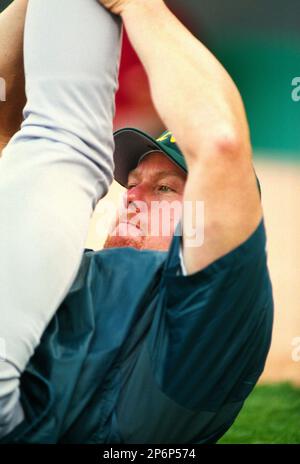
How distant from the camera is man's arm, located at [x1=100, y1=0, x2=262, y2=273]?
0.64 m

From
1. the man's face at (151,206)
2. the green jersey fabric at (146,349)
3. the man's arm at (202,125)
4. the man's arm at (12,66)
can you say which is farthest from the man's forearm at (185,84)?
the man's face at (151,206)

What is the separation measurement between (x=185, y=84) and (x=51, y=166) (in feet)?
0.53

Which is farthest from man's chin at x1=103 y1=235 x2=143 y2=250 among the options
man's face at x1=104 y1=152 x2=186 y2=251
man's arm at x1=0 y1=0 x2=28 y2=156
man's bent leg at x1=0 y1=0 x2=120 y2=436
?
man's bent leg at x1=0 y1=0 x2=120 y2=436

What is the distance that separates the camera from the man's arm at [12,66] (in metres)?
0.86

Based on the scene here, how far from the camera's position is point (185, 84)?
0.65 meters

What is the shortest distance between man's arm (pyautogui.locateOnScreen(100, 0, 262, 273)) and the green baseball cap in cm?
52

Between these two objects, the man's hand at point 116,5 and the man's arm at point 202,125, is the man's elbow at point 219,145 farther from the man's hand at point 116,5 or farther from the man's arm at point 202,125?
the man's hand at point 116,5

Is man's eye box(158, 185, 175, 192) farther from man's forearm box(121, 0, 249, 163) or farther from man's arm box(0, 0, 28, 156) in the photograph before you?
man's forearm box(121, 0, 249, 163)

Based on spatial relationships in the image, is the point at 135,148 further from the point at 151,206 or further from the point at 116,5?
the point at 116,5

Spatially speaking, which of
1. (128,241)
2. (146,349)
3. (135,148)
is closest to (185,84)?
(146,349)

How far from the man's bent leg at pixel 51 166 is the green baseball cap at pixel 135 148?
1.66 ft
